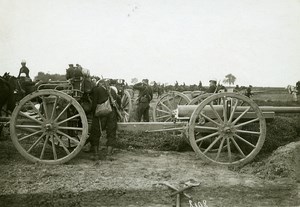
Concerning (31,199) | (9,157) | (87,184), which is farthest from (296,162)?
(9,157)

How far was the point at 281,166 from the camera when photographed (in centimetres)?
545

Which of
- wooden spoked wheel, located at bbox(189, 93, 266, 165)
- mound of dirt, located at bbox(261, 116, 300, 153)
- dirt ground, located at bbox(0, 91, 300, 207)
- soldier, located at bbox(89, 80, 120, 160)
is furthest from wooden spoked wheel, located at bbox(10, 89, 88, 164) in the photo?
mound of dirt, located at bbox(261, 116, 300, 153)

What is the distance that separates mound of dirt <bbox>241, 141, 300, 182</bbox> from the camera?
5328mm

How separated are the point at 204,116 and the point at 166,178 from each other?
1355 millimetres

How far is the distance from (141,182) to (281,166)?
7.93ft

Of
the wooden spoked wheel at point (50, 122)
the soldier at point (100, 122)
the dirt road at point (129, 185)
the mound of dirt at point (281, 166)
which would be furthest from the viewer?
the soldier at point (100, 122)

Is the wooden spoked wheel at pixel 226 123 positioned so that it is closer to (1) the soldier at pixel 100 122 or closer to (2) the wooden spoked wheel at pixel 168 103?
(1) the soldier at pixel 100 122

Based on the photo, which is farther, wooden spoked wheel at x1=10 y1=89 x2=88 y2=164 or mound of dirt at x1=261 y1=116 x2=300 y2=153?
mound of dirt at x1=261 y1=116 x2=300 y2=153

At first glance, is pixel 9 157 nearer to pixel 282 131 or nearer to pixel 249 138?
pixel 249 138

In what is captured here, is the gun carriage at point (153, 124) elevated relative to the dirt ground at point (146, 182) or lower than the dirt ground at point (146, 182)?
elevated

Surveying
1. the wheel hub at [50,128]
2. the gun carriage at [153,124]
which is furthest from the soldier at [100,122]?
the wheel hub at [50,128]

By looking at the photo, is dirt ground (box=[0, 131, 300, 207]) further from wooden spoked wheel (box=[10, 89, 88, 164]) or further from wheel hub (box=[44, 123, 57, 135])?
wheel hub (box=[44, 123, 57, 135])

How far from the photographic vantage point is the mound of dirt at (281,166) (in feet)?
17.5

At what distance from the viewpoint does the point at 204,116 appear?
5.88 metres
